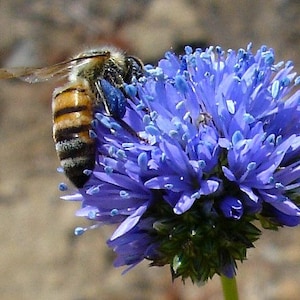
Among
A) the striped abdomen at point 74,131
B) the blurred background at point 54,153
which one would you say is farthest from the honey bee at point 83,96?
the blurred background at point 54,153

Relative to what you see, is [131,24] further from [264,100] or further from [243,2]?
[264,100]

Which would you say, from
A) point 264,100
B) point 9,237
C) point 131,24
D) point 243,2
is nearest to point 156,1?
point 131,24

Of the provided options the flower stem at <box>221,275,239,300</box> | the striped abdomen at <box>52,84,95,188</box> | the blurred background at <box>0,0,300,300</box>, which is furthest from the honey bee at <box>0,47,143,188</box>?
the blurred background at <box>0,0,300,300</box>

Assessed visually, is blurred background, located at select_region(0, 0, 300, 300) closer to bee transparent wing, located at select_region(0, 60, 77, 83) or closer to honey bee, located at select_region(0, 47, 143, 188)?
bee transparent wing, located at select_region(0, 60, 77, 83)

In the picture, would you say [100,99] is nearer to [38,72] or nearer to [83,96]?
[83,96]

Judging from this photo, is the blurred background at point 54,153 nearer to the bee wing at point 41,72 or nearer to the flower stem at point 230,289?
the bee wing at point 41,72

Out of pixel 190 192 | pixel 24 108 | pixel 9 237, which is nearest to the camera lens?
pixel 190 192
